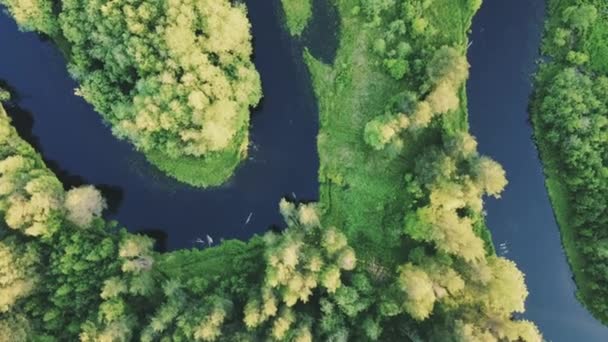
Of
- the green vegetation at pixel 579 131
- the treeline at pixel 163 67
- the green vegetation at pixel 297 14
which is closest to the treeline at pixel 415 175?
the green vegetation at pixel 297 14

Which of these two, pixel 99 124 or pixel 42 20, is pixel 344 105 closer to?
pixel 99 124

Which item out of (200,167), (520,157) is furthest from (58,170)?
(520,157)

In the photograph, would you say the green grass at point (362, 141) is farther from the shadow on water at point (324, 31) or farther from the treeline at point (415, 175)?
the shadow on water at point (324, 31)

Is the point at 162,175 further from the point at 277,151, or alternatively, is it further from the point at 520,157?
the point at 520,157

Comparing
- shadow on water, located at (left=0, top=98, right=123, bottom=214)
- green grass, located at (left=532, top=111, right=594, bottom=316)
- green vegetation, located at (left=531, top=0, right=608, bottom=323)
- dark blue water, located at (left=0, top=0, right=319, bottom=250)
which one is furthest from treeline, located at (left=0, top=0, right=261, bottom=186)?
green grass, located at (left=532, top=111, right=594, bottom=316)

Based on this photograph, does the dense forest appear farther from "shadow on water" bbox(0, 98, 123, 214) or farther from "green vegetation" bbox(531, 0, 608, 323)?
"green vegetation" bbox(531, 0, 608, 323)

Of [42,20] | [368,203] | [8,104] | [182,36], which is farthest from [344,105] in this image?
[8,104]
